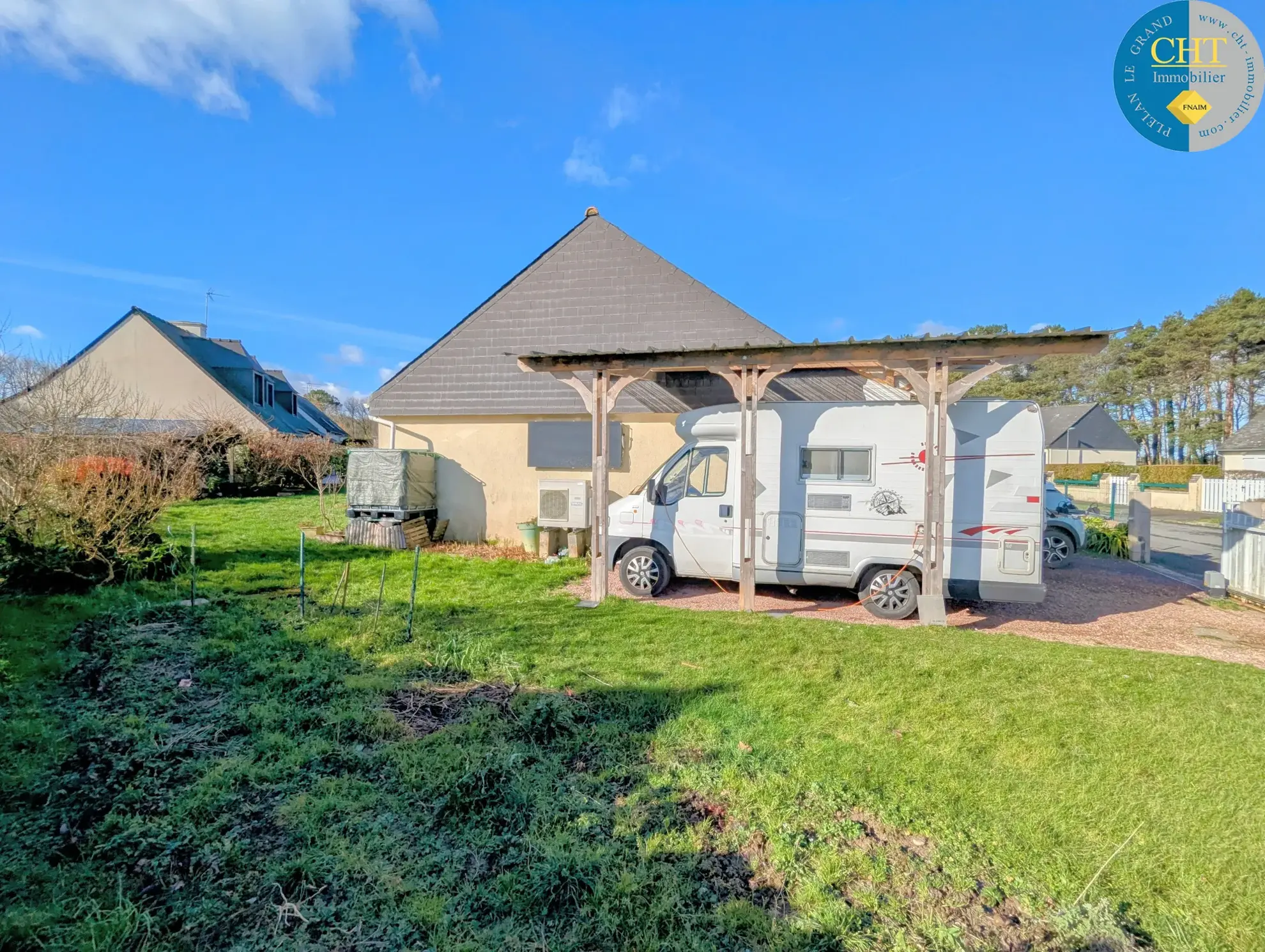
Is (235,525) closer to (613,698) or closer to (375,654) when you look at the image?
(375,654)

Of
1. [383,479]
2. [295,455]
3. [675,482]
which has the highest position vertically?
[295,455]

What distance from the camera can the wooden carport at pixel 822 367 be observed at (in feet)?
20.4

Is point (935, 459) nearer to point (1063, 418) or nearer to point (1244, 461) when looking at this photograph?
point (1244, 461)

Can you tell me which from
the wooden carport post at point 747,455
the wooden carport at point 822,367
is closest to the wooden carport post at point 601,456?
the wooden carport at point 822,367

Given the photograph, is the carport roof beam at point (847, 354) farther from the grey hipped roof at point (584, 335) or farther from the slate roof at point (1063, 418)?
the slate roof at point (1063, 418)

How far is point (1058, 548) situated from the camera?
10.4 m

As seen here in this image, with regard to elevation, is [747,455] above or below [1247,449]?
below

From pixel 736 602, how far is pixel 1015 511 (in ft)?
11.4

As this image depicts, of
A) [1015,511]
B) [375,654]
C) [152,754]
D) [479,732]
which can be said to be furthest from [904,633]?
[152,754]

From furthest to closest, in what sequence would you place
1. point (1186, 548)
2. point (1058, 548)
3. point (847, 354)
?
point (1186, 548) < point (1058, 548) < point (847, 354)

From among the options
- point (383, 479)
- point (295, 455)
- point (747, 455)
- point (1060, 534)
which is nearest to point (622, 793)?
point (747, 455)

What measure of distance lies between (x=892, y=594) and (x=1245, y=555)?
5789mm

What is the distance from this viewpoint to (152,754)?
347 centimetres

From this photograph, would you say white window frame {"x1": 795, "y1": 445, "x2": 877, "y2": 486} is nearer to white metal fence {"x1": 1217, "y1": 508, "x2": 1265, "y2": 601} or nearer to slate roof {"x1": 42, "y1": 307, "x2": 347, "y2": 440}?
white metal fence {"x1": 1217, "y1": 508, "x2": 1265, "y2": 601}
